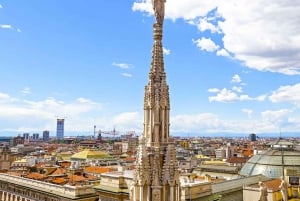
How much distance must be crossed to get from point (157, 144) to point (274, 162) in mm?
37838

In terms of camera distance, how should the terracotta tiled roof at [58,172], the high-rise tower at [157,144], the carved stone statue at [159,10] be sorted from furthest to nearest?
the terracotta tiled roof at [58,172] → the carved stone statue at [159,10] → the high-rise tower at [157,144]

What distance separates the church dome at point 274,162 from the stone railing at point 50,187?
22.1 m

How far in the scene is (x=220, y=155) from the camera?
142 m

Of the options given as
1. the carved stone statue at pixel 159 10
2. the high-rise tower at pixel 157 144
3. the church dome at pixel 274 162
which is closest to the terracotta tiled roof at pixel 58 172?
the church dome at pixel 274 162

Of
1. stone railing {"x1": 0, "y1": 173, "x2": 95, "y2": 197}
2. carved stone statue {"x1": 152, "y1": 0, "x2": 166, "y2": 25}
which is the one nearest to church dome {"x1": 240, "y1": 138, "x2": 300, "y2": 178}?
stone railing {"x1": 0, "y1": 173, "x2": 95, "y2": 197}

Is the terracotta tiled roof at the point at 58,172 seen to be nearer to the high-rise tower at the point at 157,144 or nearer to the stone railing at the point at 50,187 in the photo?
the stone railing at the point at 50,187

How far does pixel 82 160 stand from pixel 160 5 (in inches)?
3444

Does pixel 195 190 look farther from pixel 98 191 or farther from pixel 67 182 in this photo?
pixel 67 182

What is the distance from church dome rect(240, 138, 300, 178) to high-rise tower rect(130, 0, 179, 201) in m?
34.6

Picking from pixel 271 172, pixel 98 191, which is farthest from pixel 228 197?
pixel 98 191

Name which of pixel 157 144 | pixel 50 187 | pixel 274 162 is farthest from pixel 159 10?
pixel 50 187

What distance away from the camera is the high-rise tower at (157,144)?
10.2 meters

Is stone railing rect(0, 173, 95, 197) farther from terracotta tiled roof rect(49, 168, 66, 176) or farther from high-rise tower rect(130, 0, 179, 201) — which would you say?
high-rise tower rect(130, 0, 179, 201)

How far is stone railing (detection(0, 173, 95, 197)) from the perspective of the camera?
4569 cm
